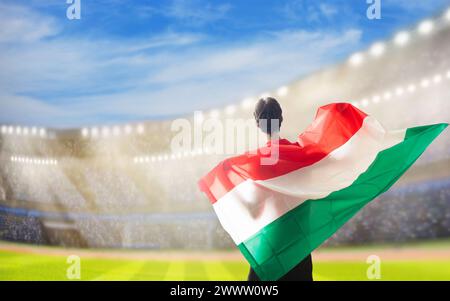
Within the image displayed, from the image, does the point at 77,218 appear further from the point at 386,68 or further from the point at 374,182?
the point at 374,182

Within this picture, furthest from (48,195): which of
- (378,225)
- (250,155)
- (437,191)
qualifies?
(250,155)

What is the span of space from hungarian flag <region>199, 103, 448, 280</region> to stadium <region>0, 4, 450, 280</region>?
624 centimetres

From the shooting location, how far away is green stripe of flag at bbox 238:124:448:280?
3109 mm

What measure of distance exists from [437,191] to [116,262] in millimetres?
9779

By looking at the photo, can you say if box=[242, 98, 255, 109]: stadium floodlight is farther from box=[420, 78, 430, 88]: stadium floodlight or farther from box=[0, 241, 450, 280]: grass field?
box=[420, 78, 430, 88]: stadium floodlight

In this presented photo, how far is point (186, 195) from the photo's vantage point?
18125mm

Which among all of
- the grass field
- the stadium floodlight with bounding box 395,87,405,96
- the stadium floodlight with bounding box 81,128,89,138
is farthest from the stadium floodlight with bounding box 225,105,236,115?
the stadium floodlight with bounding box 395,87,405,96

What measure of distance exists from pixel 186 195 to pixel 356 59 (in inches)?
348

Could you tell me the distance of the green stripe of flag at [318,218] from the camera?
311 centimetres

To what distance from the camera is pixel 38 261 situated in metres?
12.8

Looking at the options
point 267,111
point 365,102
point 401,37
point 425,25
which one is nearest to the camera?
point 267,111
